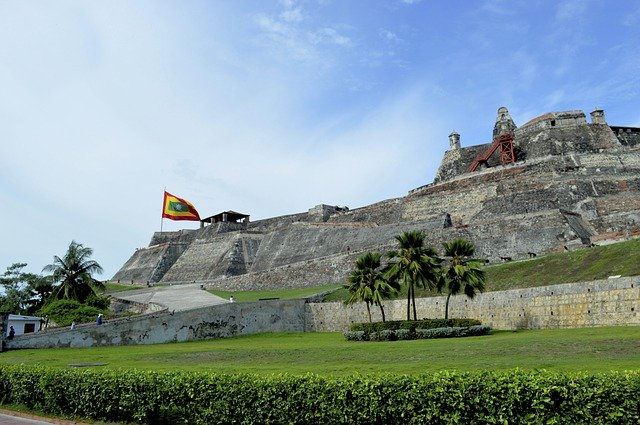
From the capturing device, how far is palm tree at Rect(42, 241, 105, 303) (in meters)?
40.4

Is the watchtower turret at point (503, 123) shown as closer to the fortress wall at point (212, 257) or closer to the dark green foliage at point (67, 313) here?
the fortress wall at point (212, 257)

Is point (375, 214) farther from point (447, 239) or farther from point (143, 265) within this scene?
point (143, 265)

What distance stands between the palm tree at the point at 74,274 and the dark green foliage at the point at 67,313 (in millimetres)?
4460

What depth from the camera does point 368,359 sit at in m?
16.6

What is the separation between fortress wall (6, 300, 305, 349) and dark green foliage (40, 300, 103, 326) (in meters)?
6.05

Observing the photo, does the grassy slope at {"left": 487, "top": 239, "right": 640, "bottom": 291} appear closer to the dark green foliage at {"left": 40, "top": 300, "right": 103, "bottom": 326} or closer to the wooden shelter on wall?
the dark green foliage at {"left": 40, "top": 300, "right": 103, "bottom": 326}

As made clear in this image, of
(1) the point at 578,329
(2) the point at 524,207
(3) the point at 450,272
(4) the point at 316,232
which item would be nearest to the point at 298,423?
(1) the point at 578,329

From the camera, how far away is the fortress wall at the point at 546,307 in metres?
20.7

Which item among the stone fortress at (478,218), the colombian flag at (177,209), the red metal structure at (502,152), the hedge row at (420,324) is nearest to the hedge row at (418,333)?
the hedge row at (420,324)

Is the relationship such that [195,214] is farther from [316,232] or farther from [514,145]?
[514,145]

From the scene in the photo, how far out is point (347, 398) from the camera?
921cm

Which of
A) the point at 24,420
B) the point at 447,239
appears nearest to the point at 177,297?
the point at 447,239

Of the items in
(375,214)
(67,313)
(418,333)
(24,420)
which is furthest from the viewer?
(375,214)

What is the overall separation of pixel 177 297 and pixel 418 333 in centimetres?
2550
